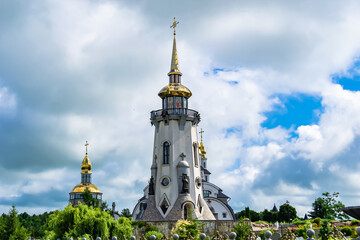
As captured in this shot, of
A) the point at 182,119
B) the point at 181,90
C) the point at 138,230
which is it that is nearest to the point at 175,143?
the point at 182,119

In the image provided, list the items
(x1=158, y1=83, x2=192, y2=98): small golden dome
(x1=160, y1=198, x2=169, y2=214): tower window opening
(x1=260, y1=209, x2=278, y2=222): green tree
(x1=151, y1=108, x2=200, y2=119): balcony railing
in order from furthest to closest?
1. (x1=260, y1=209, x2=278, y2=222): green tree
2. (x1=158, y1=83, x2=192, y2=98): small golden dome
3. (x1=151, y1=108, x2=200, y2=119): balcony railing
4. (x1=160, y1=198, x2=169, y2=214): tower window opening

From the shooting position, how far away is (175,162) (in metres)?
45.8

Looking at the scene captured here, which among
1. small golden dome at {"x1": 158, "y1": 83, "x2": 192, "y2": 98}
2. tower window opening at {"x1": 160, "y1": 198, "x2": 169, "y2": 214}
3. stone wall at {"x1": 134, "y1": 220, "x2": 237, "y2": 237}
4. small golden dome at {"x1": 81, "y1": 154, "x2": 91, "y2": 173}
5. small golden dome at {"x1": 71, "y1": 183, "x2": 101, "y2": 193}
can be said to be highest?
small golden dome at {"x1": 81, "y1": 154, "x2": 91, "y2": 173}

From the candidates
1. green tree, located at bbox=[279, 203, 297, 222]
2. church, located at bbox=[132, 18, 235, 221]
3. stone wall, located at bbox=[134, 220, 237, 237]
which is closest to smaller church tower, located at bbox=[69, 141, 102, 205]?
green tree, located at bbox=[279, 203, 297, 222]

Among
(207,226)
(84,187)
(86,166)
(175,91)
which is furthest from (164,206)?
(86,166)

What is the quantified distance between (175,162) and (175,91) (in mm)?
6932

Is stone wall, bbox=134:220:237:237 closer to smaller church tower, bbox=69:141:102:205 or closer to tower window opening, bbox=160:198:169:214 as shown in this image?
tower window opening, bbox=160:198:169:214

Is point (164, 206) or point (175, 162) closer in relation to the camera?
point (164, 206)

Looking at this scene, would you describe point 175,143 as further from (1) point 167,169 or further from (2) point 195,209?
(2) point 195,209

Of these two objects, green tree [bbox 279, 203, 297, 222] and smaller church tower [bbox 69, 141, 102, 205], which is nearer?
smaller church tower [bbox 69, 141, 102, 205]

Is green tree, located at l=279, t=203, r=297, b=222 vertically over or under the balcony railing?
under

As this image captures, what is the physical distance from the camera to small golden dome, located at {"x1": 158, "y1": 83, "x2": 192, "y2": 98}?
46969mm

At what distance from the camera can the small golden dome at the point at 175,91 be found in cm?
4697

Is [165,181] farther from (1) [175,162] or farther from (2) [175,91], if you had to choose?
(2) [175,91]
